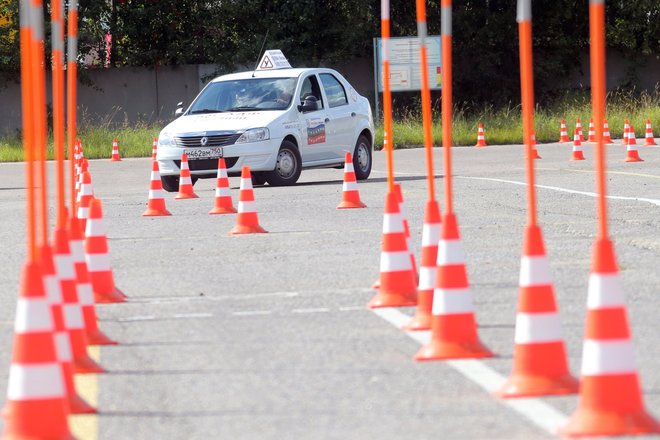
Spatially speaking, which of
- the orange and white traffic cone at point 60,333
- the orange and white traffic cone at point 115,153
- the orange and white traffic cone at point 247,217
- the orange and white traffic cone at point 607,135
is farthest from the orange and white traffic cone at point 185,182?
the orange and white traffic cone at point 607,135

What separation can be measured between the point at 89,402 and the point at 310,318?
259 centimetres

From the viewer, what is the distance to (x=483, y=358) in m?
7.45

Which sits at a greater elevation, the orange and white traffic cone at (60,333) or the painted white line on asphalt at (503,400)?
the orange and white traffic cone at (60,333)

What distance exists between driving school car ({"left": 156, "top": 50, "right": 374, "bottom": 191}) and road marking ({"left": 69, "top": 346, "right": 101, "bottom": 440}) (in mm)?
13629

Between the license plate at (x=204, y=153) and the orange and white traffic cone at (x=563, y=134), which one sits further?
the orange and white traffic cone at (x=563, y=134)

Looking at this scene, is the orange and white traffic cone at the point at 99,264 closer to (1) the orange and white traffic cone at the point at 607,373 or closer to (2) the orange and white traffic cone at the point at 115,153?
(1) the orange and white traffic cone at the point at 607,373

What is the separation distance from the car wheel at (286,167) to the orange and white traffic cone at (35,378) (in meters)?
16.2

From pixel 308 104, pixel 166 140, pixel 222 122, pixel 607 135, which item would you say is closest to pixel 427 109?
pixel 222 122

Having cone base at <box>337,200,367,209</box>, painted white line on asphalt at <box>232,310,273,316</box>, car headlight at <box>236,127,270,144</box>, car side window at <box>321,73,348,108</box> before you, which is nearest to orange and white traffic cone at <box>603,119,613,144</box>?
Result: car side window at <box>321,73,348,108</box>

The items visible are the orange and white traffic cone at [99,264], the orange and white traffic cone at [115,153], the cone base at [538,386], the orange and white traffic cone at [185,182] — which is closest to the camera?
the cone base at [538,386]

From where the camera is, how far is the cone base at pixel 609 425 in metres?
5.64

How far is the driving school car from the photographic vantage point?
21609mm

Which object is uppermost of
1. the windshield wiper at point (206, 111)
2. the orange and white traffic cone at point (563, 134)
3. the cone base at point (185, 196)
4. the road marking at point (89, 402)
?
the windshield wiper at point (206, 111)

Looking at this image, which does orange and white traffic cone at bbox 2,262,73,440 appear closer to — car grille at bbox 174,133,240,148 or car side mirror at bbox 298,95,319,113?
car grille at bbox 174,133,240,148
